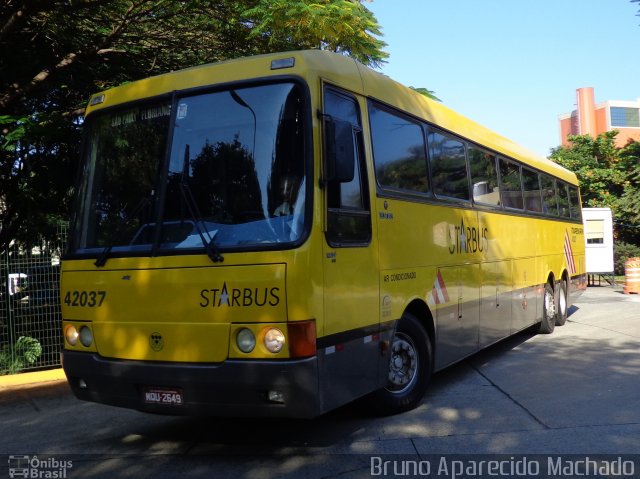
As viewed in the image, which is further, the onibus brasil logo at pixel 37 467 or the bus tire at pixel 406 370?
the bus tire at pixel 406 370

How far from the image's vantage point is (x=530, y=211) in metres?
10.3

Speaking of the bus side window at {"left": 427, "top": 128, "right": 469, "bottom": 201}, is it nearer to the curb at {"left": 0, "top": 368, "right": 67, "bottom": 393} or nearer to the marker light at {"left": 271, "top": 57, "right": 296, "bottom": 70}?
the marker light at {"left": 271, "top": 57, "right": 296, "bottom": 70}

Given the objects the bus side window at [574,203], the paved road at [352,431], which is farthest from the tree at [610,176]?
the paved road at [352,431]

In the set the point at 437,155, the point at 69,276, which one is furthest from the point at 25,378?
the point at 437,155

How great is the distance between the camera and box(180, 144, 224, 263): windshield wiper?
14.8 ft

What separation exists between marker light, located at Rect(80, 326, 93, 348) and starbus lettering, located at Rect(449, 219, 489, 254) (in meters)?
3.97

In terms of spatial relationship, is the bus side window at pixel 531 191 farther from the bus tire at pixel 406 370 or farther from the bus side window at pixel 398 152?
the bus tire at pixel 406 370

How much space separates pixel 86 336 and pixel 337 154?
2.62 metres

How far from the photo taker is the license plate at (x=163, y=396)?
15.2ft

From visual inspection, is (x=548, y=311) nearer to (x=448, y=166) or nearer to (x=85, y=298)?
(x=448, y=166)

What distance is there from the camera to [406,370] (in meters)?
6.13

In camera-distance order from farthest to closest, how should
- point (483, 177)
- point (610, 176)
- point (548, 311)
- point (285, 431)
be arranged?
point (610, 176)
point (548, 311)
point (483, 177)
point (285, 431)

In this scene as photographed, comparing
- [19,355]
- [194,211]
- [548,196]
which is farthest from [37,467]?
[548,196]

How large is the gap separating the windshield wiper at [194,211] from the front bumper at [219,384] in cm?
80
